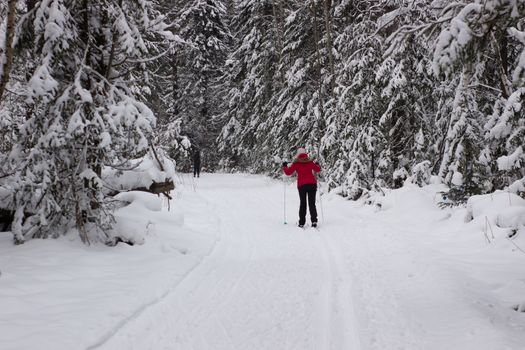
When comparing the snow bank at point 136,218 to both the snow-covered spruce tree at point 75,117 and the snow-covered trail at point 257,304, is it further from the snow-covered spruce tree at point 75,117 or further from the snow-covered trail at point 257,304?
the snow-covered trail at point 257,304

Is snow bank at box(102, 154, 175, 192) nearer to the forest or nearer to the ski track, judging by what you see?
the forest

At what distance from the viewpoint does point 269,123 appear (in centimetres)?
2128

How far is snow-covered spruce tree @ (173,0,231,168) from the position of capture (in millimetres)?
25969

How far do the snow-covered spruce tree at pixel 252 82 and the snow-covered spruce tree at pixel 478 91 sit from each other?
1311 cm

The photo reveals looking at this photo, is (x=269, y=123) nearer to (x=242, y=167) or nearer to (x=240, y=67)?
(x=240, y=67)

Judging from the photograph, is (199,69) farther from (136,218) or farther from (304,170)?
(136,218)

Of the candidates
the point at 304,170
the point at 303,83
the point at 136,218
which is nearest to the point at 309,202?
the point at 304,170

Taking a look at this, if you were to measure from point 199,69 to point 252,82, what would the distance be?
5.00m

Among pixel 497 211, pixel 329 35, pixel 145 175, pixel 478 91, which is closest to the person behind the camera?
pixel 497 211

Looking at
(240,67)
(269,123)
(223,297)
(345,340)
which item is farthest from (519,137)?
(240,67)

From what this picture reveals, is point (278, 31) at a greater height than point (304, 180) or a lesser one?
greater

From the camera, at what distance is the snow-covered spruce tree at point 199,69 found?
2597 centimetres

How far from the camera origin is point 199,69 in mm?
26391

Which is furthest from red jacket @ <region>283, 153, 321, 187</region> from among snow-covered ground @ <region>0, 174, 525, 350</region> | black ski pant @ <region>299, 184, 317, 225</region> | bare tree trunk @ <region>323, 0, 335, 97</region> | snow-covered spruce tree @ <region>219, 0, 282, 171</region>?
snow-covered spruce tree @ <region>219, 0, 282, 171</region>
